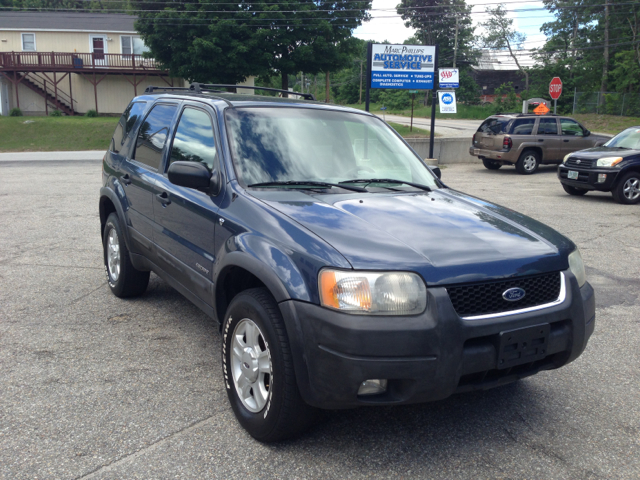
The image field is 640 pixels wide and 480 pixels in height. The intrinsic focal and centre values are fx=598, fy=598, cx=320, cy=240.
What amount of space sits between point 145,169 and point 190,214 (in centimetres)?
113

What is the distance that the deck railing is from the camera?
38.6 metres

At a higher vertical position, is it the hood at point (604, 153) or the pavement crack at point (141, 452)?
the hood at point (604, 153)

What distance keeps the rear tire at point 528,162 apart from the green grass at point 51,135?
713 inches

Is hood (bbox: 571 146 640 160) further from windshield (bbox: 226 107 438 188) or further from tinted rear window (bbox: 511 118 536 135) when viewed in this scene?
windshield (bbox: 226 107 438 188)

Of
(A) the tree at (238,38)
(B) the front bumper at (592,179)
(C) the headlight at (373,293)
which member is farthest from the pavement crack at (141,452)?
(A) the tree at (238,38)

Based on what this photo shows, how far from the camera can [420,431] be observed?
10.9 feet

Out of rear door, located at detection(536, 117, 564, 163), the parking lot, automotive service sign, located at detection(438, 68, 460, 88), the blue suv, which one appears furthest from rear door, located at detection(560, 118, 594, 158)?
the blue suv

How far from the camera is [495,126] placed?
1911 cm

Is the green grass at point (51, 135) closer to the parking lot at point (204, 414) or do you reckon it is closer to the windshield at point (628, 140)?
the windshield at point (628, 140)

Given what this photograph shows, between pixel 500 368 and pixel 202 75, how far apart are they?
3609 centimetres

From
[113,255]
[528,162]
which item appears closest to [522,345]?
[113,255]

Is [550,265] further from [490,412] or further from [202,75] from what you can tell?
[202,75]

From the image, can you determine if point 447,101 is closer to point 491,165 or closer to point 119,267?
point 491,165

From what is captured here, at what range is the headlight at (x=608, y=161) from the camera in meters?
12.4
